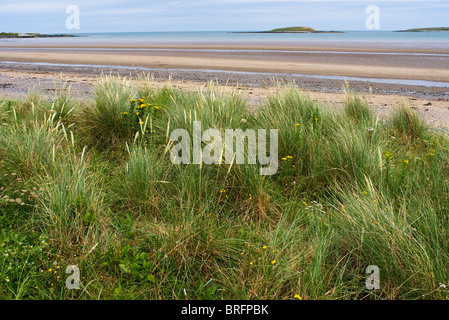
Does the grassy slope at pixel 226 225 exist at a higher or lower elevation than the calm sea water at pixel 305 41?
lower

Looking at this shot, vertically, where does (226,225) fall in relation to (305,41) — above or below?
below

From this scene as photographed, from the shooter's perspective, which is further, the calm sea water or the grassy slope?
the calm sea water

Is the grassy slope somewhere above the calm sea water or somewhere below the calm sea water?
below

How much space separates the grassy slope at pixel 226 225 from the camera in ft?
8.45

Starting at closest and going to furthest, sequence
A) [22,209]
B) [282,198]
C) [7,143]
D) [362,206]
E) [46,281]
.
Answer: [46,281] → [362,206] → [22,209] → [282,198] → [7,143]

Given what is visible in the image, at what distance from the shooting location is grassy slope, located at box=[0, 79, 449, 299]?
257cm

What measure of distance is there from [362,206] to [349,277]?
0.54m

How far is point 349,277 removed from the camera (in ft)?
8.87

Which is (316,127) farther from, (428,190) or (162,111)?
(162,111)

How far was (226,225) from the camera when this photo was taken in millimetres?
3244

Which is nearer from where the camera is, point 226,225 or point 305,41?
point 226,225

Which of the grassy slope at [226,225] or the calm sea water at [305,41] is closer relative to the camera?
the grassy slope at [226,225]

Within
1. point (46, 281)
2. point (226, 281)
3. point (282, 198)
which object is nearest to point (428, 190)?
point (282, 198)

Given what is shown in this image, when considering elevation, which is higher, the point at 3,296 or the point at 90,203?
the point at 90,203
